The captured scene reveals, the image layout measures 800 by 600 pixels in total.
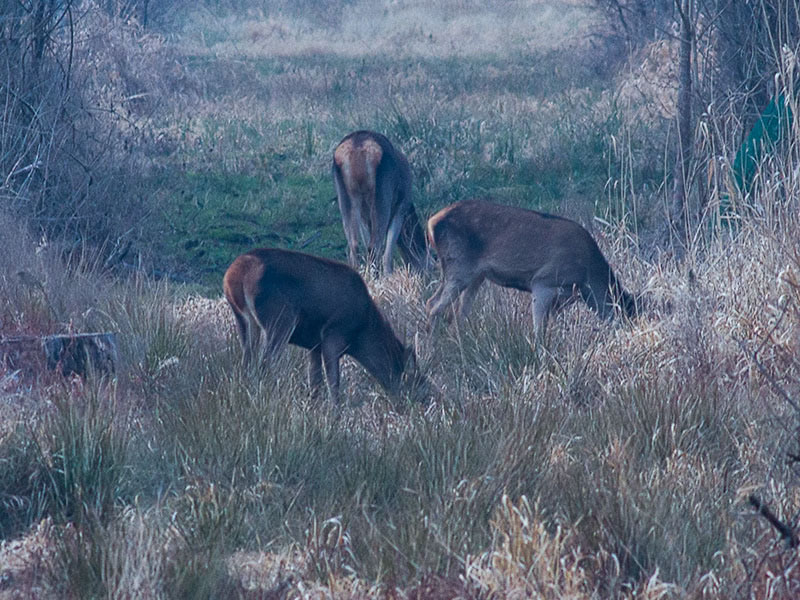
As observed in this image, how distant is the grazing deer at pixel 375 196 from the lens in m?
11.6

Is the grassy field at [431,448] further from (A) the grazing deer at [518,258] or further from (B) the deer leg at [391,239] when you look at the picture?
(B) the deer leg at [391,239]

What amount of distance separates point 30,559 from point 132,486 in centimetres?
78

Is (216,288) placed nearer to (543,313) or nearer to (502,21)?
(543,313)

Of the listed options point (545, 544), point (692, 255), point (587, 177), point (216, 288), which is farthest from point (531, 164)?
point (545, 544)

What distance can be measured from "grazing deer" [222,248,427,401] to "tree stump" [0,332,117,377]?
0.85 metres

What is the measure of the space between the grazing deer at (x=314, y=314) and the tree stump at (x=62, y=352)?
85cm

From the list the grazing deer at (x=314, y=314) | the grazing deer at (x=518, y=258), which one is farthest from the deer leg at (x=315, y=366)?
the grazing deer at (x=518, y=258)

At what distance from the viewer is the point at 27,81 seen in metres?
10.8

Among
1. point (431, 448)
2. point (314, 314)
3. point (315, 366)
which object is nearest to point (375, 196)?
point (315, 366)

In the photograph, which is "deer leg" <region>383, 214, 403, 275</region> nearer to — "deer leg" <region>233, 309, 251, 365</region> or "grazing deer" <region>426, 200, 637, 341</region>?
"grazing deer" <region>426, 200, 637, 341</region>

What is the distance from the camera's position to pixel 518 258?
862cm

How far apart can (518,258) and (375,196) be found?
132 inches

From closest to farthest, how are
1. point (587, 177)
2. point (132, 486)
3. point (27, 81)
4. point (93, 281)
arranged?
point (132, 486), point (93, 281), point (27, 81), point (587, 177)

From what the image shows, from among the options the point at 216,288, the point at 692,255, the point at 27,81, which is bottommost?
the point at 216,288
